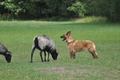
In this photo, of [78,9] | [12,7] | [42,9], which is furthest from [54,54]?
[12,7]

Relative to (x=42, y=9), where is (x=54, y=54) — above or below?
above

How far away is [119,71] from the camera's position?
38.5ft

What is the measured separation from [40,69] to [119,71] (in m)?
2.37

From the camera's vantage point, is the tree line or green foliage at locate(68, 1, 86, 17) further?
the tree line

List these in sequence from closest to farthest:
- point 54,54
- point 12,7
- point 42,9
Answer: point 54,54
point 42,9
point 12,7

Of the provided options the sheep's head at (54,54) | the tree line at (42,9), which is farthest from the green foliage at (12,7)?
the sheep's head at (54,54)

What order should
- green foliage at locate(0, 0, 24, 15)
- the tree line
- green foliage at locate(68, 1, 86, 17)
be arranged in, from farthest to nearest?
green foliage at locate(0, 0, 24, 15) < the tree line < green foliage at locate(68, 1, 86, 17)

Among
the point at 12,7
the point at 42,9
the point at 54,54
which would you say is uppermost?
the point at 54,54

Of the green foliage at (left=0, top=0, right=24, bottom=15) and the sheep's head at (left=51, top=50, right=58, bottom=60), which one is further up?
the sheep's head at (left=51, top=50, right=58, bottom=60)

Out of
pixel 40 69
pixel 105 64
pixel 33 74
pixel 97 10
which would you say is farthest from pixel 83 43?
pixel 97 10

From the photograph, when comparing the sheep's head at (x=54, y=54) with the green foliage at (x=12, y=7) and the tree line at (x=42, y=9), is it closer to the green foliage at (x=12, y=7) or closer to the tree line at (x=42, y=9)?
the tree line at (x=42, y=9)

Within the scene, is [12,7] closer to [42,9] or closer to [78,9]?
[42,9]

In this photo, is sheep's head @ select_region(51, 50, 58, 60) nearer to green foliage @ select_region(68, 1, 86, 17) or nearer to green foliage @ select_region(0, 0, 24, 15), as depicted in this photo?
green foliage @ select_region(68, 1, 86, 17)

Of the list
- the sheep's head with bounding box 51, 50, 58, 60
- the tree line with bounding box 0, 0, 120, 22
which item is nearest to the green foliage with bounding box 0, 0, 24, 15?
the tree line with bounding box 0, 0, 120, 22
